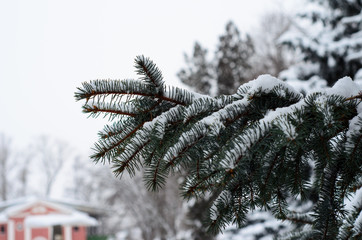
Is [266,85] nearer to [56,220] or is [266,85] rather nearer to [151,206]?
[56,220]

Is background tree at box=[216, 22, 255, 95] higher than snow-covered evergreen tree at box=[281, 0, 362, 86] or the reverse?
higher

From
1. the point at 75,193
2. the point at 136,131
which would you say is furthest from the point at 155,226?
the point at 136,131

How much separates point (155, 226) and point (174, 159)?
33.8m

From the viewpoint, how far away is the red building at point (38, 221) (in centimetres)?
2792

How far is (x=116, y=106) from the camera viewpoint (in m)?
1.51

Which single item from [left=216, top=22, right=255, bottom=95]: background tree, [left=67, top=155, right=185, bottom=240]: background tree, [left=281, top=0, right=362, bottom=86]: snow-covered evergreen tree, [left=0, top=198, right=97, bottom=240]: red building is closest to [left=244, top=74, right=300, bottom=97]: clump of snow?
[left=281, top=0, right=362, bottom=86]: snow-covered evergreen tree

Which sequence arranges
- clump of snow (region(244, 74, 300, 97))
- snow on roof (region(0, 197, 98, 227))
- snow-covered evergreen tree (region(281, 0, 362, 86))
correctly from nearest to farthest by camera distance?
clump of snow (region(244, 74, 300, 97)) → snow-covered evergreen tree (region(281, 0, 362, 86)) → snow on roof (region(0, 197, 98, 227))

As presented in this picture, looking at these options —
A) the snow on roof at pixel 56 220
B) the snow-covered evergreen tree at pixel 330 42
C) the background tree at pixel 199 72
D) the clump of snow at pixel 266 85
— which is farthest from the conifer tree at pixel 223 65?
the snow on roof at pixel 56 220

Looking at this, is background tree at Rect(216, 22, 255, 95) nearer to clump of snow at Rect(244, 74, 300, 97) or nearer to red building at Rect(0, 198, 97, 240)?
clump of snow at Rect(244, 74, 300, 97)

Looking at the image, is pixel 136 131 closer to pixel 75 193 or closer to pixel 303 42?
pixel 303 42

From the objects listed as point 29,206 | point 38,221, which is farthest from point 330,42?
point 29,206

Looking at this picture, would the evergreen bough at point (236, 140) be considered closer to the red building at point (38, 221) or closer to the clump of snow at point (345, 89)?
the clump of snow at point (345, 89)

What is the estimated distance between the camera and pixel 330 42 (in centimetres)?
831

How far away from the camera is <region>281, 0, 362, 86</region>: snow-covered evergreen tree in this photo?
8.05 meters
